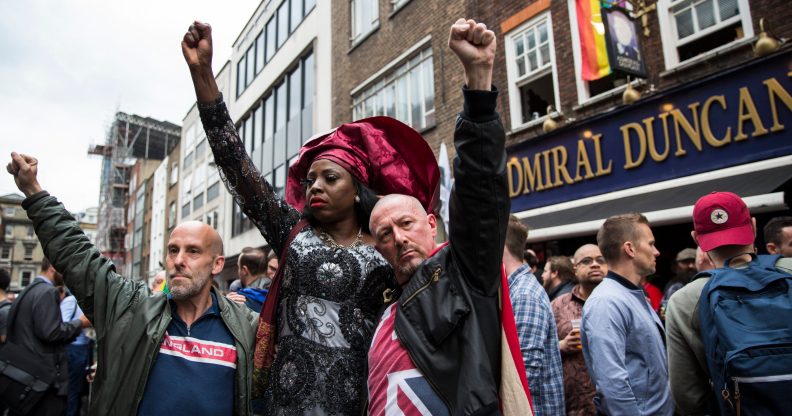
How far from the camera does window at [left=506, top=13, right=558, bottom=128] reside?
9.45 metres

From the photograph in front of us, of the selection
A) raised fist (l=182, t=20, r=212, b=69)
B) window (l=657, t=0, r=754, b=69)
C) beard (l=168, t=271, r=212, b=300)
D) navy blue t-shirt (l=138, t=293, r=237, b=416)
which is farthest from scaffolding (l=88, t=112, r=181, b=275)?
raised fist (l=182, t=20, r=212, b=69)

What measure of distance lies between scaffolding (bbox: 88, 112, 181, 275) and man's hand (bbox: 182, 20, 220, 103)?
175 ft

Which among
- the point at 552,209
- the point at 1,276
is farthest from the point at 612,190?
the point at 1,276

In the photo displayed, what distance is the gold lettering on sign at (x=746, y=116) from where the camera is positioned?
21.3 feet

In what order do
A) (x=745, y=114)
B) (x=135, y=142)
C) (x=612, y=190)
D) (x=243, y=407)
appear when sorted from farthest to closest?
1. (x=135, y=142)
2. (x=612, y=190)
3. (x=745, y=114)
4. (x=243, y=407)

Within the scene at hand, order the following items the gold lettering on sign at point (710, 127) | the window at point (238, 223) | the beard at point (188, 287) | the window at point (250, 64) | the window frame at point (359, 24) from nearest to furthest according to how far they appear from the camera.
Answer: the beard at point (188, 287), the gold lettering on sign at point (710, 127), the window frame at point (359, 24), the window at point (238, 223), the window at point (250, 64)

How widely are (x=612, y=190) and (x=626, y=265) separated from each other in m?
5.43

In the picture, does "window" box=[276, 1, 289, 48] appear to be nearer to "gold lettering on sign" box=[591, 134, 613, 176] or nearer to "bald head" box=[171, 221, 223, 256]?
"gold lettering on sign" box=[591, 134, 613, 176]

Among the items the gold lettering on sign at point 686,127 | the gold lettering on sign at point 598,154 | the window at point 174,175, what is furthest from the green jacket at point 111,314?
the window at point 174,175

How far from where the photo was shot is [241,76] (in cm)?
2511

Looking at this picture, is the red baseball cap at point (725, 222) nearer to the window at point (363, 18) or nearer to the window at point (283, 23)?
the window at point (363, 18)

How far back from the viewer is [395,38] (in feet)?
43.0

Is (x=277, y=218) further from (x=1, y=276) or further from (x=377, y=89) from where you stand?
(x=377, y=89)

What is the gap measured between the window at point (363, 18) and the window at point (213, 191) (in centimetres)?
1398
